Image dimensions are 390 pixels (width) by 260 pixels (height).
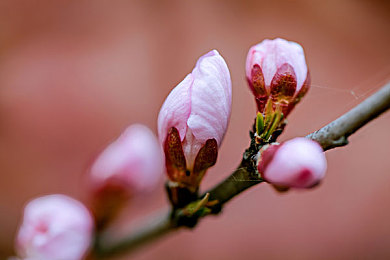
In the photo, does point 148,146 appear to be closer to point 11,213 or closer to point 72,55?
point 11,213

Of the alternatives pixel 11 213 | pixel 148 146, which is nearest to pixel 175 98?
pixel 148 146

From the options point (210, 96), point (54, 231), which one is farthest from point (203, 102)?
point (54, 231)

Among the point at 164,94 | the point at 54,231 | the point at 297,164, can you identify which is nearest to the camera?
the point at 297,164

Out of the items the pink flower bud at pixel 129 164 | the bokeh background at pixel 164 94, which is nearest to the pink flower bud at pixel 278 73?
the pink flower bud at pixel 129 164

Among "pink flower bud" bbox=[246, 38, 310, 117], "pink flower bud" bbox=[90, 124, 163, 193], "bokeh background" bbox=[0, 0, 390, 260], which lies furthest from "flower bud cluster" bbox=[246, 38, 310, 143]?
"bokeh background" bbox=[0, 0, 390, 260]

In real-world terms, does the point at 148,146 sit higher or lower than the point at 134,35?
lower

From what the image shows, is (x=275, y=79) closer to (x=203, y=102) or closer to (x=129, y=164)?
(x=203, y=102)
